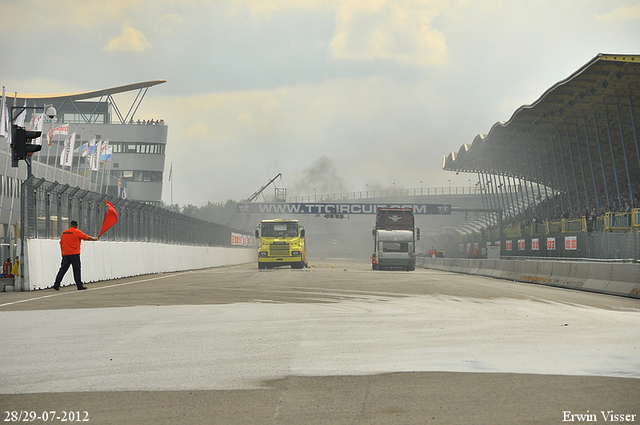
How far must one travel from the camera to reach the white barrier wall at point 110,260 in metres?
18.9

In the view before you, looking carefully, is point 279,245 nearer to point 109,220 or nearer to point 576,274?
point 109,220

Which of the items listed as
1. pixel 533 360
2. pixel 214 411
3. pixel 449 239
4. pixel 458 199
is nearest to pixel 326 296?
pixel 533 360

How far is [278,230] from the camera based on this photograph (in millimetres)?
41969

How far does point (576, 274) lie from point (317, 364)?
17.2 meters

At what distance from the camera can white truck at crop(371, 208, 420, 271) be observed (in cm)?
4400

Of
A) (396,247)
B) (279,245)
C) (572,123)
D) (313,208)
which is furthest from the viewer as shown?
(313,208)

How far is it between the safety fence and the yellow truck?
14.4 ft

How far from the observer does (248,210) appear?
93.6 metres

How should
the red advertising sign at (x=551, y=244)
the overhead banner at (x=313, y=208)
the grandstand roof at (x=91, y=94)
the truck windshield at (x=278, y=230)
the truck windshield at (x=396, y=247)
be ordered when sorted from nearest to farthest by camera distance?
the red advertising sign at (x=551, y=244) → the truck windshield at (x=278, y=230) → the truck windshield at (x=396, y=247) → the overhead banner at (x=313, y=208) → the grandstand roof at (x=91, y=94)

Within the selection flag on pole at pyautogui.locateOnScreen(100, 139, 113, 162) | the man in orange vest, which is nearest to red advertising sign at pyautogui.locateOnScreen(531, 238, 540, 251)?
the man in orange vest

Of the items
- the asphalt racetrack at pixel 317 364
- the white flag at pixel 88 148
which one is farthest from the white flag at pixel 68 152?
the asphalt racetrack at pixel 317 364

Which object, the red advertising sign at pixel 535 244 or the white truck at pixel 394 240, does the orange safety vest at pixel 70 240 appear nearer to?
the red advertising sign at pixel 535 244

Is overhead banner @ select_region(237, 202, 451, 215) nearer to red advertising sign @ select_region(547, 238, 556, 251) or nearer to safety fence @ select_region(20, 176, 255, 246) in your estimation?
safety fence @ select_region(20, 176, 255, 246)

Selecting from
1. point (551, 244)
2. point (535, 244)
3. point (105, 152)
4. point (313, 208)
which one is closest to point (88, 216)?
point (551, 244)
